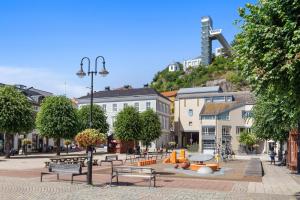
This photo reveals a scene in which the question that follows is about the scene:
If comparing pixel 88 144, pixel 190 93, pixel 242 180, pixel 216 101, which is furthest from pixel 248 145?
pixel 88 144

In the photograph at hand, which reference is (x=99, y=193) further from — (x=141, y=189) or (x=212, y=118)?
(x=212, y=118)

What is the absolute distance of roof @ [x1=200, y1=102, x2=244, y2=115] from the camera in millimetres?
80125

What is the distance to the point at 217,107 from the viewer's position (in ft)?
274

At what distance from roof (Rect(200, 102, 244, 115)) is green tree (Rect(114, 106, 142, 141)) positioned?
1046 inches

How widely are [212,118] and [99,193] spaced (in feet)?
218

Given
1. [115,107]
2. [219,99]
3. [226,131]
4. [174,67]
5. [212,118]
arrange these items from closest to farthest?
[226,131] < [212,118] < [115,107] < [219,99] < [174,67]

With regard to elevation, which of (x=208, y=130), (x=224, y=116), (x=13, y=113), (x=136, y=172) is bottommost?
(x=136, y=172)

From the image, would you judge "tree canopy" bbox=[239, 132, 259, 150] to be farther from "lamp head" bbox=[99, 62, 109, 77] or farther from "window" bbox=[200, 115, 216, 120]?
"lamp head" bbox=[99, 62, 109, 77]

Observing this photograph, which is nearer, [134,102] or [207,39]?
[134,102]

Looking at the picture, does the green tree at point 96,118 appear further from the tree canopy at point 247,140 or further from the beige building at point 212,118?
the tree canopy at point 247,140

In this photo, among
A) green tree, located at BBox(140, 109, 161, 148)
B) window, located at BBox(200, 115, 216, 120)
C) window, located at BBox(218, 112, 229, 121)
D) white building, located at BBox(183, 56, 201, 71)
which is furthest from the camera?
white building, located at BBox(183, 56, 201, 71)

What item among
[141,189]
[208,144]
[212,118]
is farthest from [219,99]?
[141,189]

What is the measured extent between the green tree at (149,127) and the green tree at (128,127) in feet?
9.56

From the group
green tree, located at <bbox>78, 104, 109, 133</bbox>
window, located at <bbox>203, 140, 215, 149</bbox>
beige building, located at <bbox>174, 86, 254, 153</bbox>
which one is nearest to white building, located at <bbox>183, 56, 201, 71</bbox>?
beige building, located at <bbox>174, 86, 254, 153</bbox>
